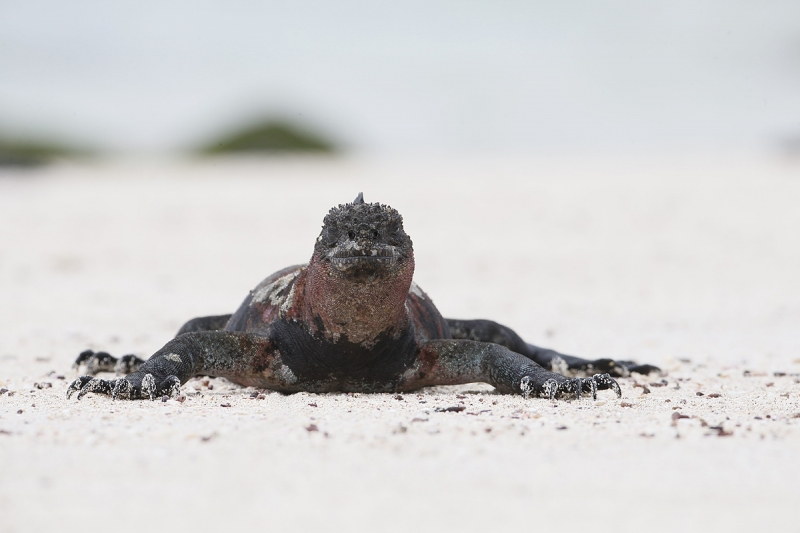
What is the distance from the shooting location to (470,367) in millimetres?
5992

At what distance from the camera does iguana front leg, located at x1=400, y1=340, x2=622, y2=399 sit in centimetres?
577

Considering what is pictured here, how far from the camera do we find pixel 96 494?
11.2ft

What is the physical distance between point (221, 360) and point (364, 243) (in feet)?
4.25

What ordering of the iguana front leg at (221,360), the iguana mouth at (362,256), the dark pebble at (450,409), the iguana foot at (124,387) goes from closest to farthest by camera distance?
1. the dark pebble at (450,409)
2. the iguana mouth at (362,256)
3. the iguana foot at (124,387)
4. the iguana front leg at (221,360)

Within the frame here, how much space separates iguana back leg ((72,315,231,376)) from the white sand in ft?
0.97

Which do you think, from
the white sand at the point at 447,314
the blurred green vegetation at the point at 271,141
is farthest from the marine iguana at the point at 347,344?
the blurred green vegetation at the point at 271,141

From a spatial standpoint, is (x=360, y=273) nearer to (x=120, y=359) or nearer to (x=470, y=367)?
(x=470, y=367)

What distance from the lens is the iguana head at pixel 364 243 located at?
17.0ft

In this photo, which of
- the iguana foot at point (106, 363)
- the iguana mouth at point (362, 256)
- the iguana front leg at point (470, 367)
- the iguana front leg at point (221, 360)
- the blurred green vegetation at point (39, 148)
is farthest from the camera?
the blurred green vegetation at point (39, 148)

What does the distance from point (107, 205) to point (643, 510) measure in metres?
16.9

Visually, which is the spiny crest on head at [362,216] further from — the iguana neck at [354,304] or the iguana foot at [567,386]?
the iguana foot at [567,386]

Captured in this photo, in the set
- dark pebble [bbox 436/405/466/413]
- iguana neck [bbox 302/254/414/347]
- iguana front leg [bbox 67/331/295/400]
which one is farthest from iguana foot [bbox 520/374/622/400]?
iguana front leg [bbox 67/331/295/400]

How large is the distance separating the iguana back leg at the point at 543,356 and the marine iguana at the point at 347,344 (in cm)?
71

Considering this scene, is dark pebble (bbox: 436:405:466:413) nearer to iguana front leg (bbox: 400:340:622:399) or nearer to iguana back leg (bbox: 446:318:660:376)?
iguana front leg (bbox: 400:340:622:399)
